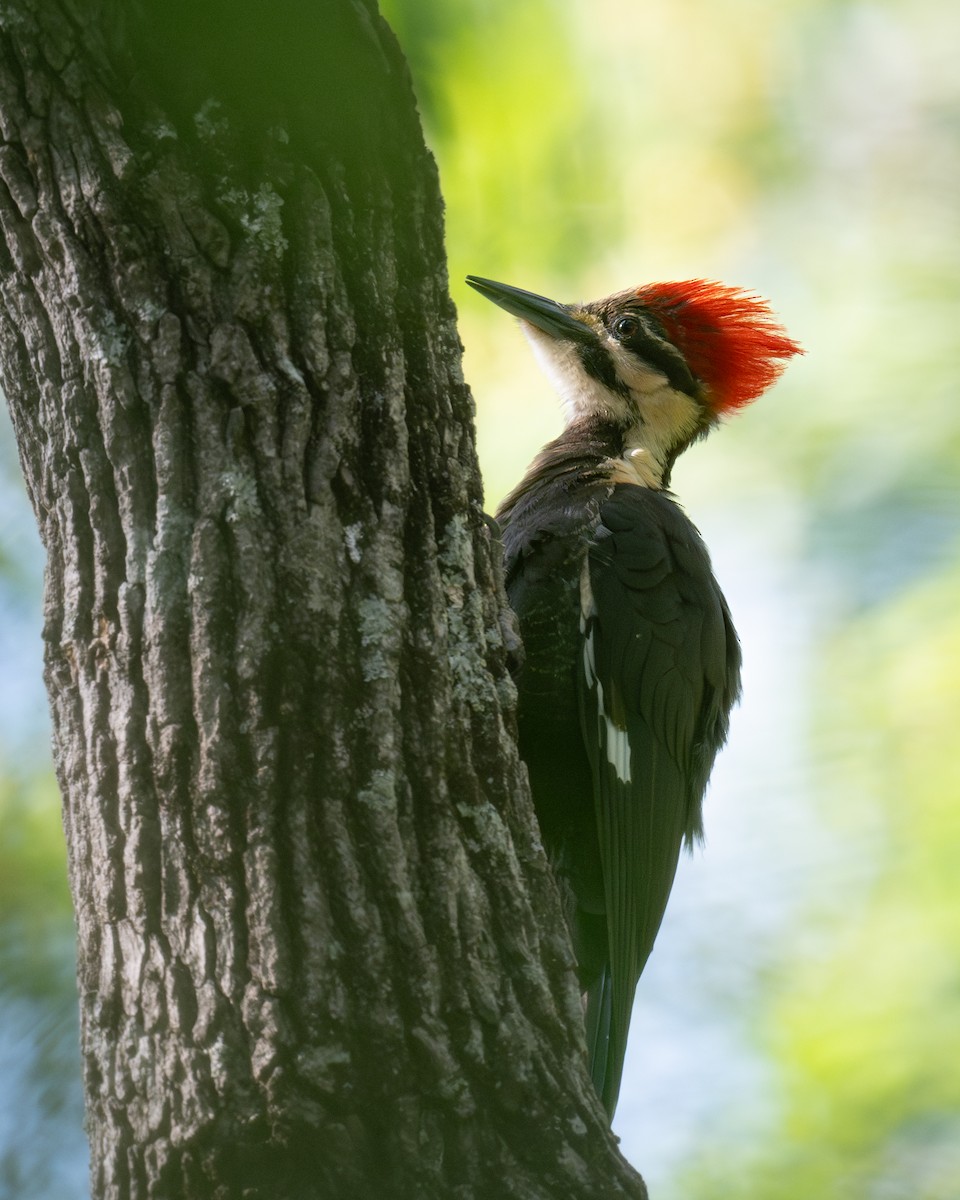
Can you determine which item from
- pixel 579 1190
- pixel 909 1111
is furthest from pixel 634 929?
pixel 909 1111

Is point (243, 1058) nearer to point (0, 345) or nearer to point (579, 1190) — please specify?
point (579, 1190)

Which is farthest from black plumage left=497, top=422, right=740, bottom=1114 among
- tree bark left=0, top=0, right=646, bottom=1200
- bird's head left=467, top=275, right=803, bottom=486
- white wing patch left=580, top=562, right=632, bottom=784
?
tree bark left=0, top=0, right=646, bottom=1200

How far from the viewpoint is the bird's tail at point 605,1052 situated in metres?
2.62

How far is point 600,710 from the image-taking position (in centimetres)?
288

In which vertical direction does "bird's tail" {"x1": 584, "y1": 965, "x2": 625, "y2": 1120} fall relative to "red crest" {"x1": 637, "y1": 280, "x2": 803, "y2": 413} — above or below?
below

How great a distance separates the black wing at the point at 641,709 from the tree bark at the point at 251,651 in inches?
38.8

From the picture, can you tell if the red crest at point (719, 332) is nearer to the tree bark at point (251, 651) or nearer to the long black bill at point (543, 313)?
the long black bill at point (543, 313)

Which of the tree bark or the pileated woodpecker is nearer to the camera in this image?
the tree bark

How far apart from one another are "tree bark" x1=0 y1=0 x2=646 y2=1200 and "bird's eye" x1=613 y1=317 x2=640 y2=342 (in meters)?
2.38

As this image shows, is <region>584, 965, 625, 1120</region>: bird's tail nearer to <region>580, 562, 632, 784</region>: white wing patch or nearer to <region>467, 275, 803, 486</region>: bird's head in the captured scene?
<region>580, 562, 632, 784</region>: white wing patch

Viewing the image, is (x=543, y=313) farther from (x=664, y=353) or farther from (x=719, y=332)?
(x=719, y=332)

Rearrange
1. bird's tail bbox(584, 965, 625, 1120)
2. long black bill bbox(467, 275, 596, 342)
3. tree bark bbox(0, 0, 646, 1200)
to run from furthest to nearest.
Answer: long black bill bbox(467, 275, 596, 342) → bird's tail bbox(584, 965, 625, 1120) → tree bark bbox(0, 0, 646, 1200)

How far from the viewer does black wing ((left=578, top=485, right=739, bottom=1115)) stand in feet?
8.93

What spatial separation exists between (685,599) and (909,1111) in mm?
2107
